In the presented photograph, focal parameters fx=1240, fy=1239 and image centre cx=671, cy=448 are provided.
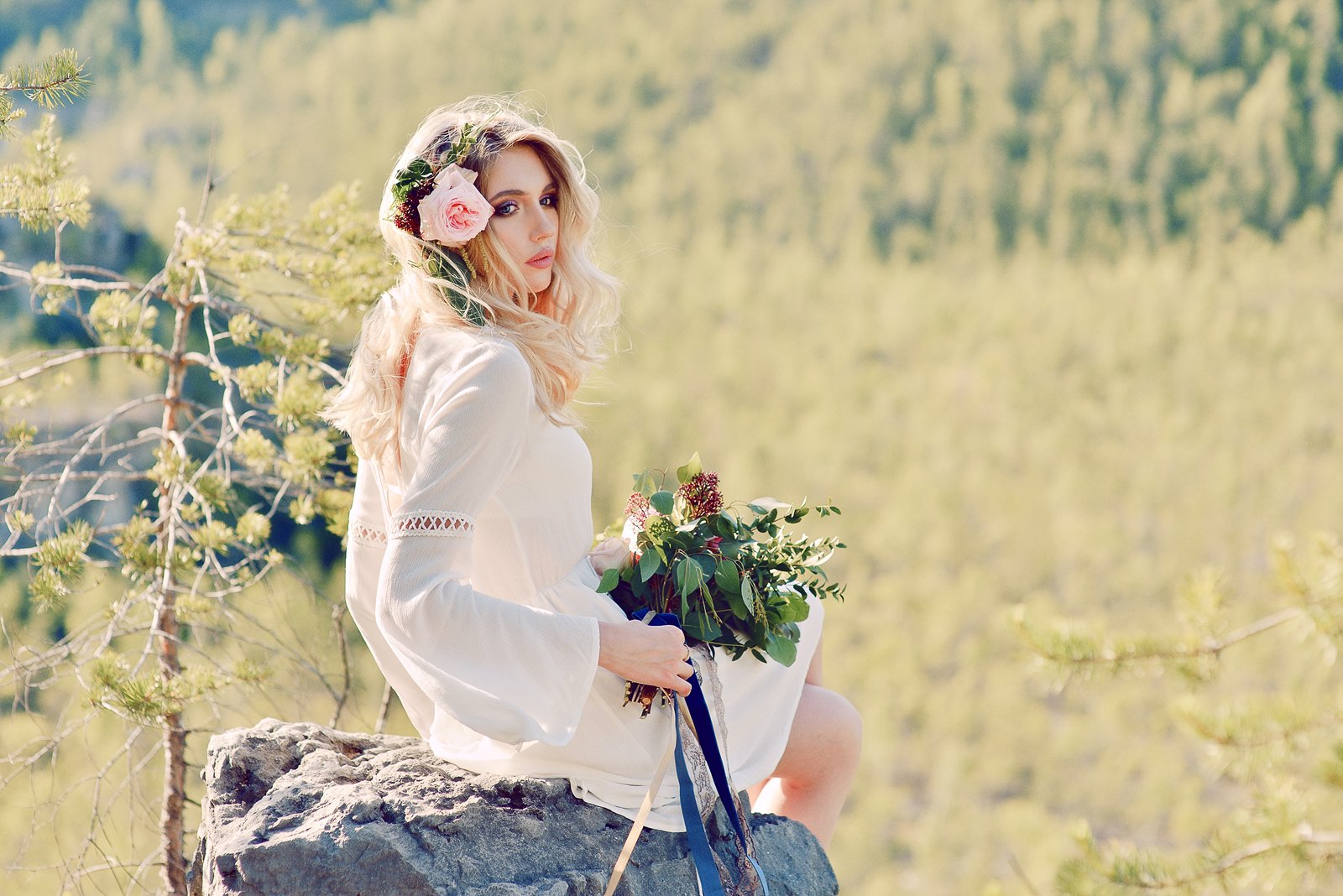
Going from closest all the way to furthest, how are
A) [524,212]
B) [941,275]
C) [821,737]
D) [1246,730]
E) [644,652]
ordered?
[644,652] → [524,212] → [821,737] → [1246,730] → [941,275]

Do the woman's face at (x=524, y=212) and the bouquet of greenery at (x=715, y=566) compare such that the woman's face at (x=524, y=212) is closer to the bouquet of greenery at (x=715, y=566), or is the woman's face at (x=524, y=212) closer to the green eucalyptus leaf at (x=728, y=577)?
the bouquet of greenery at (x=715, y=566)

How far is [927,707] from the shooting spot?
43.5 metres

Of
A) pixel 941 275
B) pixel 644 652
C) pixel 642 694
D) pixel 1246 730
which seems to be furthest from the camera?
pixel 941 275

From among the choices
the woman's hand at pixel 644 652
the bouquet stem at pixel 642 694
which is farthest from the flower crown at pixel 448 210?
the bouquet stem at pixel 642 694

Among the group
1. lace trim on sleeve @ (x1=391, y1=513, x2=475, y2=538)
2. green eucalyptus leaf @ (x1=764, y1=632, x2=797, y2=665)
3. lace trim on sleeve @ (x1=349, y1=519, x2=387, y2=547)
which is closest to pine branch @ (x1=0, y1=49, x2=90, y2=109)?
lace trim on sleeve @ (x1=349, y1=519, x2=387, y2=547)

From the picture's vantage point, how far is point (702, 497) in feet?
7.62

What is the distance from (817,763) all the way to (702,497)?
624 millimetres

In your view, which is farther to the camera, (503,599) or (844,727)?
(844,727)

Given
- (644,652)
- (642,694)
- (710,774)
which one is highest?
(644,652)

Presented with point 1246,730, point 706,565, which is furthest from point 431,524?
point 1246,730

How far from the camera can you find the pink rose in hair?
218cm

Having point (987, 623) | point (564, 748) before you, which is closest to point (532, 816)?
point (564, 748)

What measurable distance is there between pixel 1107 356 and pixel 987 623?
57.3 feet

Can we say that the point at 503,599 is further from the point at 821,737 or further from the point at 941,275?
the point at 941,275
